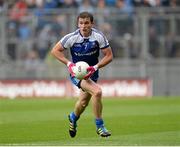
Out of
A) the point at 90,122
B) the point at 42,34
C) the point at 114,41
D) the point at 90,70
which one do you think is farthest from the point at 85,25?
the point at 42,34

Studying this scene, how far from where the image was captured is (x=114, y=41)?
1176 inches

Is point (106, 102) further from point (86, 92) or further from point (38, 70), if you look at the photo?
point (86, 92)

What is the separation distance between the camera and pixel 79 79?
49.1ft

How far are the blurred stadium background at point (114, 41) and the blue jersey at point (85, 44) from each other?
14.6m

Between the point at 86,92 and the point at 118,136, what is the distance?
1.07 metres

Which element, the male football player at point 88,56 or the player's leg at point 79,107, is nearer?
the male football player at point 88,56

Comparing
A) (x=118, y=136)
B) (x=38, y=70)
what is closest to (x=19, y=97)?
(x=38, y=70)

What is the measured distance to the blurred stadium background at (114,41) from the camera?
30047mm

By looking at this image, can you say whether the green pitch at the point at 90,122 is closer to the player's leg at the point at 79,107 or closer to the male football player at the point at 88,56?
the player's leg at the point at 79,107

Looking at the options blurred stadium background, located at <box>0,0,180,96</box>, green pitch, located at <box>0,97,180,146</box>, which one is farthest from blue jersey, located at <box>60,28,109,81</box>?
blurred stadium background, located at <box>0,0,180,96</box>

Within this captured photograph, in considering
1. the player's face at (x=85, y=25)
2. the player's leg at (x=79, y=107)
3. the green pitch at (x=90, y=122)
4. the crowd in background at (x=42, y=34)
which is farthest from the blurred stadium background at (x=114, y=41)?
the player's face at (x=85, y=25)

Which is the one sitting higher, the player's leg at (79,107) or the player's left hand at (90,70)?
the player's left hand at (90,70)

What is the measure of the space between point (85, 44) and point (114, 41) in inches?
585

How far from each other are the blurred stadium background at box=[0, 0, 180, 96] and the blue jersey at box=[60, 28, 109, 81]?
1462 cm
